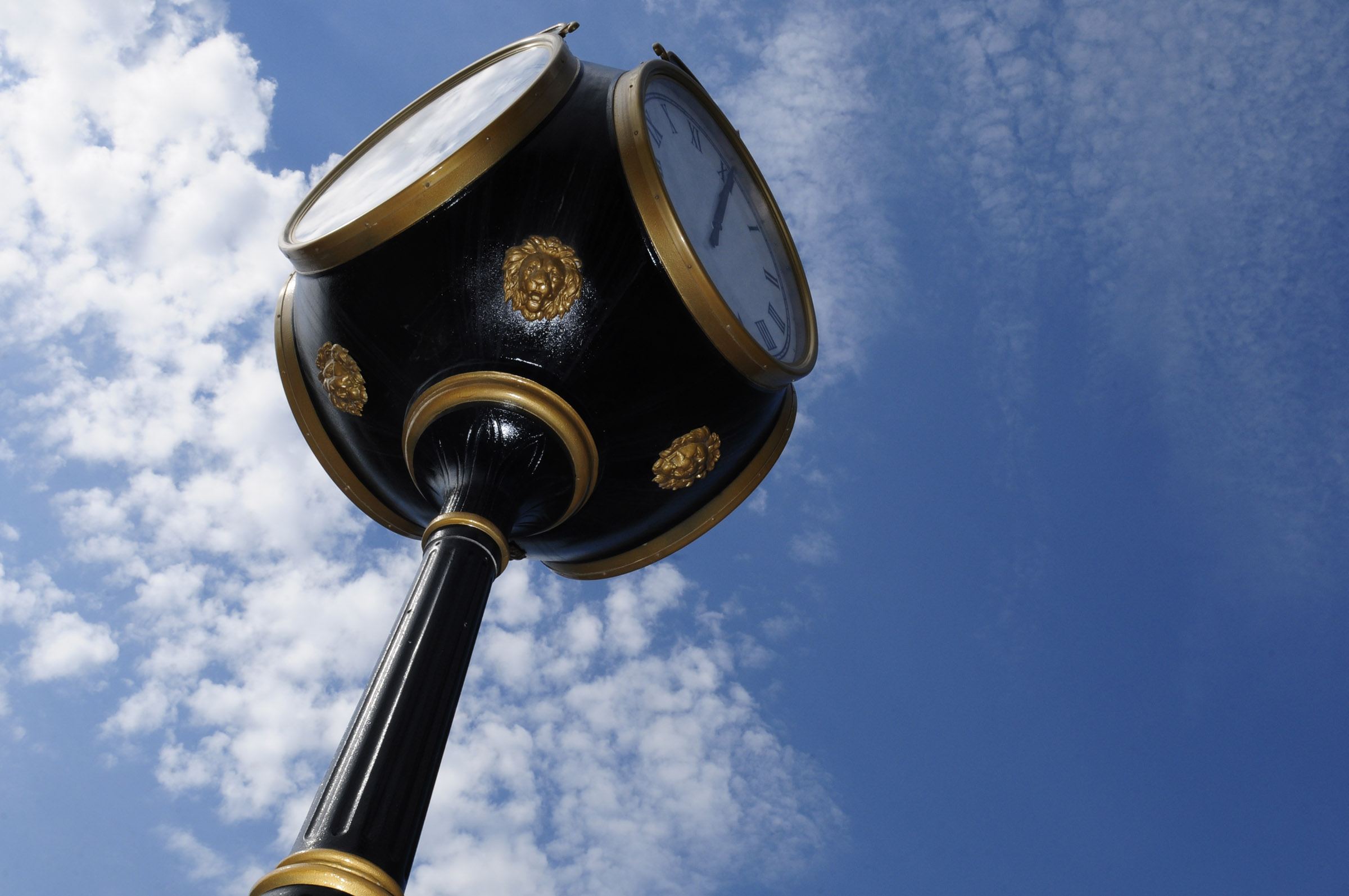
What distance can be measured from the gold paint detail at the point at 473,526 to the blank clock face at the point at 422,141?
1429 millimetres

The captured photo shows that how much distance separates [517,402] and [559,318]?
1.39ft

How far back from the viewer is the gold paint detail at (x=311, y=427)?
18.9ft

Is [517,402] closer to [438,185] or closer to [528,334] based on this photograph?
[528,334]

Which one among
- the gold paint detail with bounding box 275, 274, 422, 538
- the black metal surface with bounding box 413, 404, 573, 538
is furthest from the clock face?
the gold paint detail with bounding box 275, 274, 422, 538

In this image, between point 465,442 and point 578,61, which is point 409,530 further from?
point 578,61

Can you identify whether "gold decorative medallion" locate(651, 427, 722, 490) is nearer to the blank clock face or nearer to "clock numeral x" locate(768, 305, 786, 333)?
"clock numeral x" locate(768, 305, 786, 333)

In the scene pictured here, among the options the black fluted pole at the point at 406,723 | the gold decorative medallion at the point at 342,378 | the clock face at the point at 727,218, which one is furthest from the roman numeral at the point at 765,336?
the gold decorative medallion at the point at 342,378

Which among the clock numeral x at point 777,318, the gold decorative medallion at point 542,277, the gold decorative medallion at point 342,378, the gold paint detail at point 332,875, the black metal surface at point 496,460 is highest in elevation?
the clock numeral x at point 777,318

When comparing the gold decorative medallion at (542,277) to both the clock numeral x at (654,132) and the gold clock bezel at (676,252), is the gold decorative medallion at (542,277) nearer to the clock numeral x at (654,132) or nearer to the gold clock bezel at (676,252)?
the gold clock bezel at (676,252)

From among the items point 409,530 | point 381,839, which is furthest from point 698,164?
point 381,839

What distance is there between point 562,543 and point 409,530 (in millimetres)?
1092

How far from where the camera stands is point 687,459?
17.7 feet

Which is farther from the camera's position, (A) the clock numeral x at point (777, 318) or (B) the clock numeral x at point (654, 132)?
(A) the clock numeral x at point (777, 318)

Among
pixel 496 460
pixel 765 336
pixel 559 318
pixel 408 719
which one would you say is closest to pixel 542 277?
pixel 559 318
